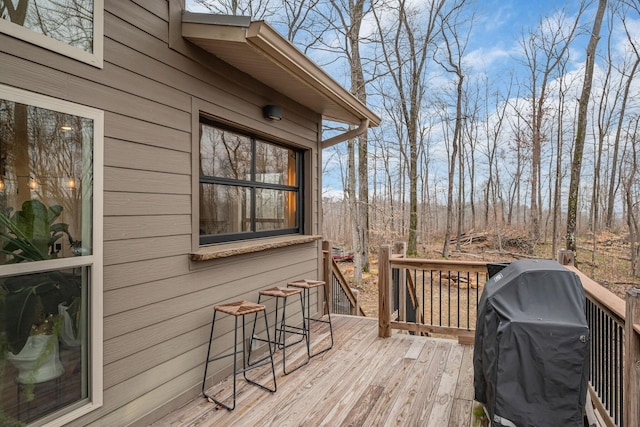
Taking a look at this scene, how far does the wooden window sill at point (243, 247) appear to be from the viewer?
8.87 feet

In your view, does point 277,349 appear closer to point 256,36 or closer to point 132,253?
point 132,253

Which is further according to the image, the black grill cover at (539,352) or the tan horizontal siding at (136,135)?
the tan horizontal siding at (136,135)

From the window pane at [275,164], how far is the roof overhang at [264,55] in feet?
2.02

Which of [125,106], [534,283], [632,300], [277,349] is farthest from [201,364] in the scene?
[632,300]

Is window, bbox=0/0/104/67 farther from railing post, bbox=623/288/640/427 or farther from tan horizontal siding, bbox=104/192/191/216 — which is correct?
railing post, bbox=623/288/640/427

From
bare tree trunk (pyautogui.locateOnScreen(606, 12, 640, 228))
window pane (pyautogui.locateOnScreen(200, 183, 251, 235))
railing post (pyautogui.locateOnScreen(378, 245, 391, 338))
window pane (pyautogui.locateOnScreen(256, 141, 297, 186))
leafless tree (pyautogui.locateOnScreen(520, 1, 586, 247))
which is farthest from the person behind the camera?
leafless tree (pyautogui.locateOnScreen(520, 1, 586, 247))

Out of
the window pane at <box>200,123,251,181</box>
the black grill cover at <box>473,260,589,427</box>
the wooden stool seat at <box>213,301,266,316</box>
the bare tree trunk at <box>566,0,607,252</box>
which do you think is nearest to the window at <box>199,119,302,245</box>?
the window pane at <box>200,123,251,181</box>

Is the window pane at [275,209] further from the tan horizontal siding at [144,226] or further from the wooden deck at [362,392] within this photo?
the wooden deck at [362,392]

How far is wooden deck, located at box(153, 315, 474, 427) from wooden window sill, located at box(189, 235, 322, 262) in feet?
3.51

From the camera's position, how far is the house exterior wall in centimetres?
206

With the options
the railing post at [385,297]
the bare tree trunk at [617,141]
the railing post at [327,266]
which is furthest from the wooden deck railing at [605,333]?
the bare tree trunk at [617,141]

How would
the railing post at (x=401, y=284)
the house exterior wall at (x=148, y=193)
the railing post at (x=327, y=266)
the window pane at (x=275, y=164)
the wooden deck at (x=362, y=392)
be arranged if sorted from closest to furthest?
1. the house exterior wall at (x=148, y=193)
2. the wooden deck at (x=362, y=392)
3. the window pane at (x=275, y=164)
4. the railing post at (x=401, y=284)
5. the railing post at (x=327, y=266)

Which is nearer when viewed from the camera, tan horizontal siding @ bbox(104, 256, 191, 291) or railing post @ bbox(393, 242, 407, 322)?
tan horizontal siding @ bbox(104, 256, 191, 291)

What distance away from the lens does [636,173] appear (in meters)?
11.4
